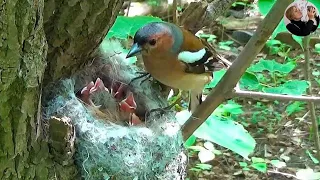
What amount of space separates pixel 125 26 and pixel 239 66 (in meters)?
0.45

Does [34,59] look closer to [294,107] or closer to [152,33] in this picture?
[152,33]

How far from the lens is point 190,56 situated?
2.13 meters

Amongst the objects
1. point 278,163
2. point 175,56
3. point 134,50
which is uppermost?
point 134,50

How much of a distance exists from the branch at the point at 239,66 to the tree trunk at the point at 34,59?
43cm

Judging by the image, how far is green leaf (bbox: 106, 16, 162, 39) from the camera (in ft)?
6.14

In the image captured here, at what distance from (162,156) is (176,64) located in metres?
0.63

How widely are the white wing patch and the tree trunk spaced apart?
62cm

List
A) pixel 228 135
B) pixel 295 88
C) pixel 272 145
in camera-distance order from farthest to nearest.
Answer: pixel 272 145
pixel 295 88
pixel 228 135

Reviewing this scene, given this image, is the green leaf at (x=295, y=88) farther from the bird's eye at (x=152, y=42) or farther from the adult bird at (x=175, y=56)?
the bird's eye at (x=152, y=42)

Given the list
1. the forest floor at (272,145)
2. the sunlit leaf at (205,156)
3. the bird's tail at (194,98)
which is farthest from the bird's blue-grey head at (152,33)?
the forest floor at (272,145)

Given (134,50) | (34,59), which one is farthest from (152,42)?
(34,59)

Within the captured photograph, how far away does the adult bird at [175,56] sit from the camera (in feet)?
6.58

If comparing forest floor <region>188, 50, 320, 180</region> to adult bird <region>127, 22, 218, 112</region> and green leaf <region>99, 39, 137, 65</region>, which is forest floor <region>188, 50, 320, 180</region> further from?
green leaf <region>99, 39, 137, 65</region>

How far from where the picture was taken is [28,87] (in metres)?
1.18
